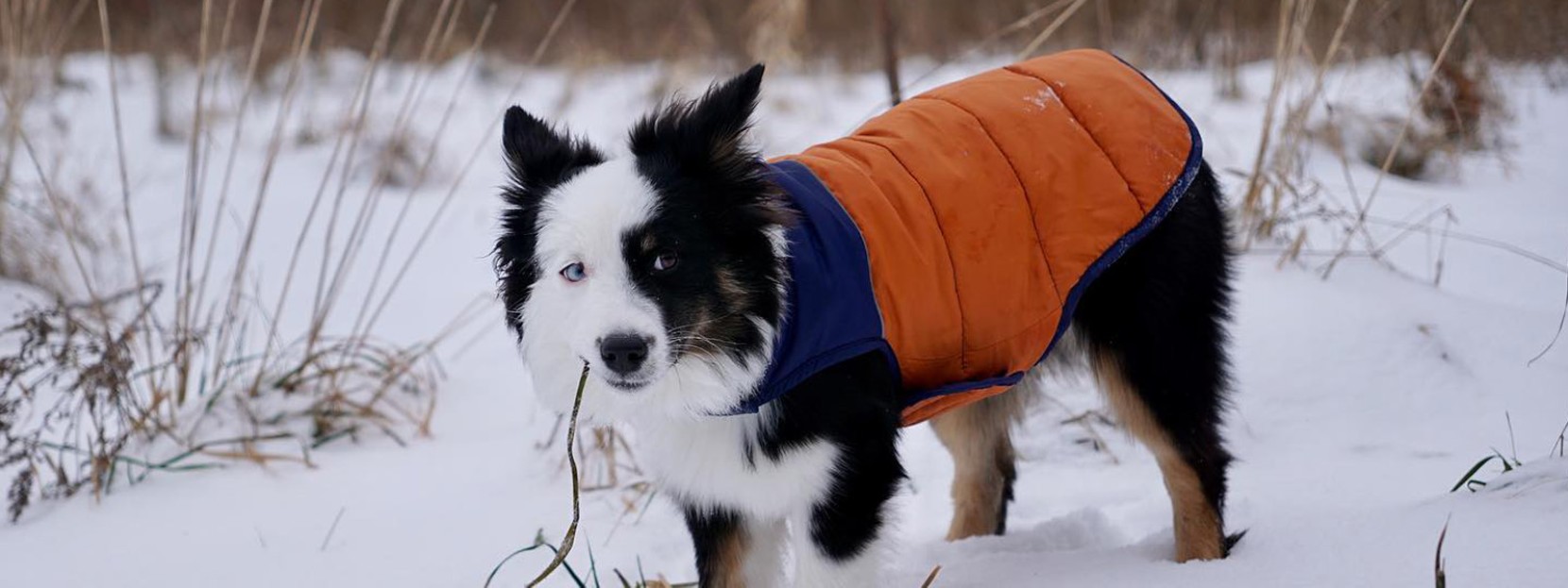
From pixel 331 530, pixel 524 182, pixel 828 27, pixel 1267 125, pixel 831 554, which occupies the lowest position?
pixel 828 27

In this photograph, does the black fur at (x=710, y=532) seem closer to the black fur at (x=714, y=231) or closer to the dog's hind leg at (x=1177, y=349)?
the black fur at (x=714, y=231)

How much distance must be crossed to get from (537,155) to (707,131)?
0.37m

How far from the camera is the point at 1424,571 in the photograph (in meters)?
2.12

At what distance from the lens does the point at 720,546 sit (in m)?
2.54

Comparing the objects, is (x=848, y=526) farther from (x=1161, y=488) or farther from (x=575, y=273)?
(x=1161, y=488)

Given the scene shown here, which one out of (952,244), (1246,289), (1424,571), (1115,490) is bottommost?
(1115,490)

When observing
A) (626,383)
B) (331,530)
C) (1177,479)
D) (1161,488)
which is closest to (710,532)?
(626,383)

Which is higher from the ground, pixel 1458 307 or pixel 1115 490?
pixel 1458 307

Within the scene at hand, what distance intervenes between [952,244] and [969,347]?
0.74ft

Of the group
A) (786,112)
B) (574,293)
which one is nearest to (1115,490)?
(574,293)

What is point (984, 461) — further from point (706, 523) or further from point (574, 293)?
point (574, 293)

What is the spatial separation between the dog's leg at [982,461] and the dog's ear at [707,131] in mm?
1262

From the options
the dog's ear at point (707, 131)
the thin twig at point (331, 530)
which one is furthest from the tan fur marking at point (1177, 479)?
the thin twig at point (331, 530)

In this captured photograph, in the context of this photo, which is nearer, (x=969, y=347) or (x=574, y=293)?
(x=574, y=293)
